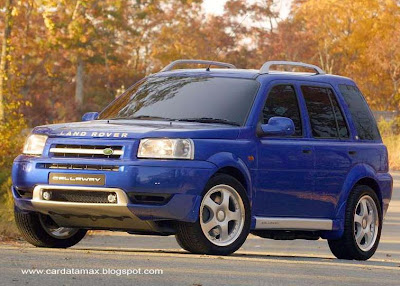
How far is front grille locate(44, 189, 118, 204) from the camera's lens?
1140cm

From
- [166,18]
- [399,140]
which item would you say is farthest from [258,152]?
[166,18]

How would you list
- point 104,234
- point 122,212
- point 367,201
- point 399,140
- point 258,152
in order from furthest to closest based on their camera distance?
1. point 399,140
2. point 104,234
3. point 367,201
4. point 258,152
5. point 122,212

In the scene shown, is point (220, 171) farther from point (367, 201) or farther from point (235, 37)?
point (235, 37)

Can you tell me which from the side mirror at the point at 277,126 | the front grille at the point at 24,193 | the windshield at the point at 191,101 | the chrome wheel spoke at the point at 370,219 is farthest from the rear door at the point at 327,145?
the front grille at the point at 24,193

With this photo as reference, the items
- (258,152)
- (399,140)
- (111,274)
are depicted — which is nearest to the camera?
(111,274)

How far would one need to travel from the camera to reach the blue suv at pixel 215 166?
37.4 feet

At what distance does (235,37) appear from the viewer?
87.8 m

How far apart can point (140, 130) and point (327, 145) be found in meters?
2.42

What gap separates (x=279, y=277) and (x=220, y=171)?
1809mm

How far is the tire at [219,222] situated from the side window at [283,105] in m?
1.08

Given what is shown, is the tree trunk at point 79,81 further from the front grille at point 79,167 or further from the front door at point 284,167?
the front grille at point 79,167

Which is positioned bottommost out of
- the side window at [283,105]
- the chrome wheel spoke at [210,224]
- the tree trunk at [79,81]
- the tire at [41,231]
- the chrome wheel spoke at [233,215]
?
the tree trunk at [79,81]

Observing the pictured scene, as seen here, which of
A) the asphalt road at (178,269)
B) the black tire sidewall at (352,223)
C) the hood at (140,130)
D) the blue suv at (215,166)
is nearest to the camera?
the asphalt road at (178,269)

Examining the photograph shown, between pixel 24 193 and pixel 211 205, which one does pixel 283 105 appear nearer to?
pixel 211 205
